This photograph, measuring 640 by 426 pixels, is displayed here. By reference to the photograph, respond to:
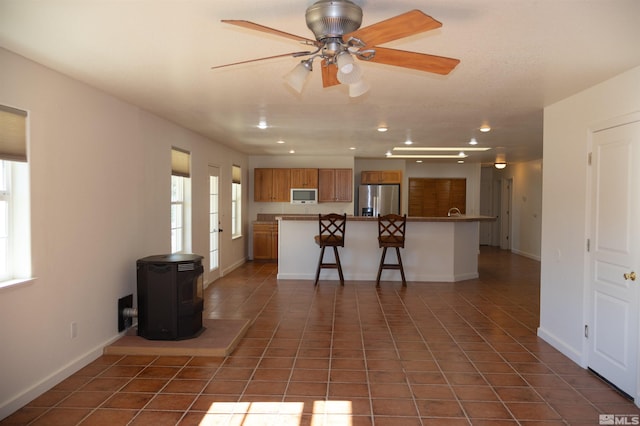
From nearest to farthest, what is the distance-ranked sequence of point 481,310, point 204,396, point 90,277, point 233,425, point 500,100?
point 233,425
point 204,396
point 90,277
point 500,100
point 481,310

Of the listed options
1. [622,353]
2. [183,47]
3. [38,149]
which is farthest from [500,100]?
[38,149]

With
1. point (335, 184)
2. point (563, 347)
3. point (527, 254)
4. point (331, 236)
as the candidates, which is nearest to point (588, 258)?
point (563, 347)

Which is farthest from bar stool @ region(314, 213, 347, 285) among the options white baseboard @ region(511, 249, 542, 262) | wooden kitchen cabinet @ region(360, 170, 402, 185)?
white baseboard @ region(511, 249, 542, 262)

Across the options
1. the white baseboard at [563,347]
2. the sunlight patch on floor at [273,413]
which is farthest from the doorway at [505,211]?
the sunlight patch on floor at [273,413]

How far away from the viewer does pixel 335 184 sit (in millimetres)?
9344

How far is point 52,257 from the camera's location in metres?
3.15

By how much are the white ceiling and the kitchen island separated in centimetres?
235

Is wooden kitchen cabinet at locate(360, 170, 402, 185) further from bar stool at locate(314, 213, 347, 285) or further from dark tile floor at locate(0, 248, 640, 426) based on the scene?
dark tile floor at locate(0, 248, 640, 426)

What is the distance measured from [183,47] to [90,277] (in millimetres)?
2180

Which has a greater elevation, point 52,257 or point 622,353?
point 52,257

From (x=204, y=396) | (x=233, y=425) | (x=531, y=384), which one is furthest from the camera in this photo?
(x=531, y=384)

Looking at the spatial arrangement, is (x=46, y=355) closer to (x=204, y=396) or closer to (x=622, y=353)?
(x=204, y=396)

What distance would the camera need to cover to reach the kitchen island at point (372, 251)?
23.4 feet

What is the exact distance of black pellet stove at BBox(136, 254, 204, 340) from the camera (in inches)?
154
